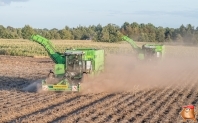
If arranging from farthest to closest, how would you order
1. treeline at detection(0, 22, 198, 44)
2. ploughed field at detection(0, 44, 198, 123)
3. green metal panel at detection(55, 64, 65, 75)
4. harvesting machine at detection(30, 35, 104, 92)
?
treeline at detection(0, 22, 198, 44)
green metal panel at detection(55, 64, 65, 75)
harvesting machine at detection(30, 35, 104, 92)
ploughed field at detection(0, 44, 198, 123)

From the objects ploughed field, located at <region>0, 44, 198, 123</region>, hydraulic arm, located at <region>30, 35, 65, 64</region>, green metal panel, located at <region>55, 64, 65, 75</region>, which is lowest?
ploughed field, located at <region>0, 44, 198, 123</region>

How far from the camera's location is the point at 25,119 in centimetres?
1206

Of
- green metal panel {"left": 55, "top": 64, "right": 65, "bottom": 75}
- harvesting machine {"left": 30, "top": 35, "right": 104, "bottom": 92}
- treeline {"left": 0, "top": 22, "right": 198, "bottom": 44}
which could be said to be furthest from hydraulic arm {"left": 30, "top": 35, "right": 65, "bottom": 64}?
treeline {"left": 0, "top": 22, "right": 198, "bottom": 44}

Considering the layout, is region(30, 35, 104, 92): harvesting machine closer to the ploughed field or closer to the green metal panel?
the green metal panel

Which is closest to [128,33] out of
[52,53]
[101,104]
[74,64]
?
[52,53]

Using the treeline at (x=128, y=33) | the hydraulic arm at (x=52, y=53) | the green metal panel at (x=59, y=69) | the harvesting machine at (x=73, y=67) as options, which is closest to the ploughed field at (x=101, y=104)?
the harvesting machine at (x=73, y=67)

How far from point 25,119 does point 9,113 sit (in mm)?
1227

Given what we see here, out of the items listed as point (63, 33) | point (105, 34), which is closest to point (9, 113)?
point (105, 34)

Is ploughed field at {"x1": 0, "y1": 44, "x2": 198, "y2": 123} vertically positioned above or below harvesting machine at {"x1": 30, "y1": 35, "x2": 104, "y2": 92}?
below

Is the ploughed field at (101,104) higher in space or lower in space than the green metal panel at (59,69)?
lower

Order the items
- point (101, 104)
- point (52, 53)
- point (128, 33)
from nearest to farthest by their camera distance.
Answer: point (101, 104) → point (52, 53) → point (128, 33)

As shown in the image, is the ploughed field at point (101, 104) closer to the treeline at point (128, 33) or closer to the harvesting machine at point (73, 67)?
the harvesting machine at point (73, 67)

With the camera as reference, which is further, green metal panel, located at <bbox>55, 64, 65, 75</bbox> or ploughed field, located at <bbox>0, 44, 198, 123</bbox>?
green metal panel, located at <bbox>55, 64, 65, 75</bbox>

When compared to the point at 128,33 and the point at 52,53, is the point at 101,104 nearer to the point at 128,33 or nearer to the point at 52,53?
the point at 52,53
